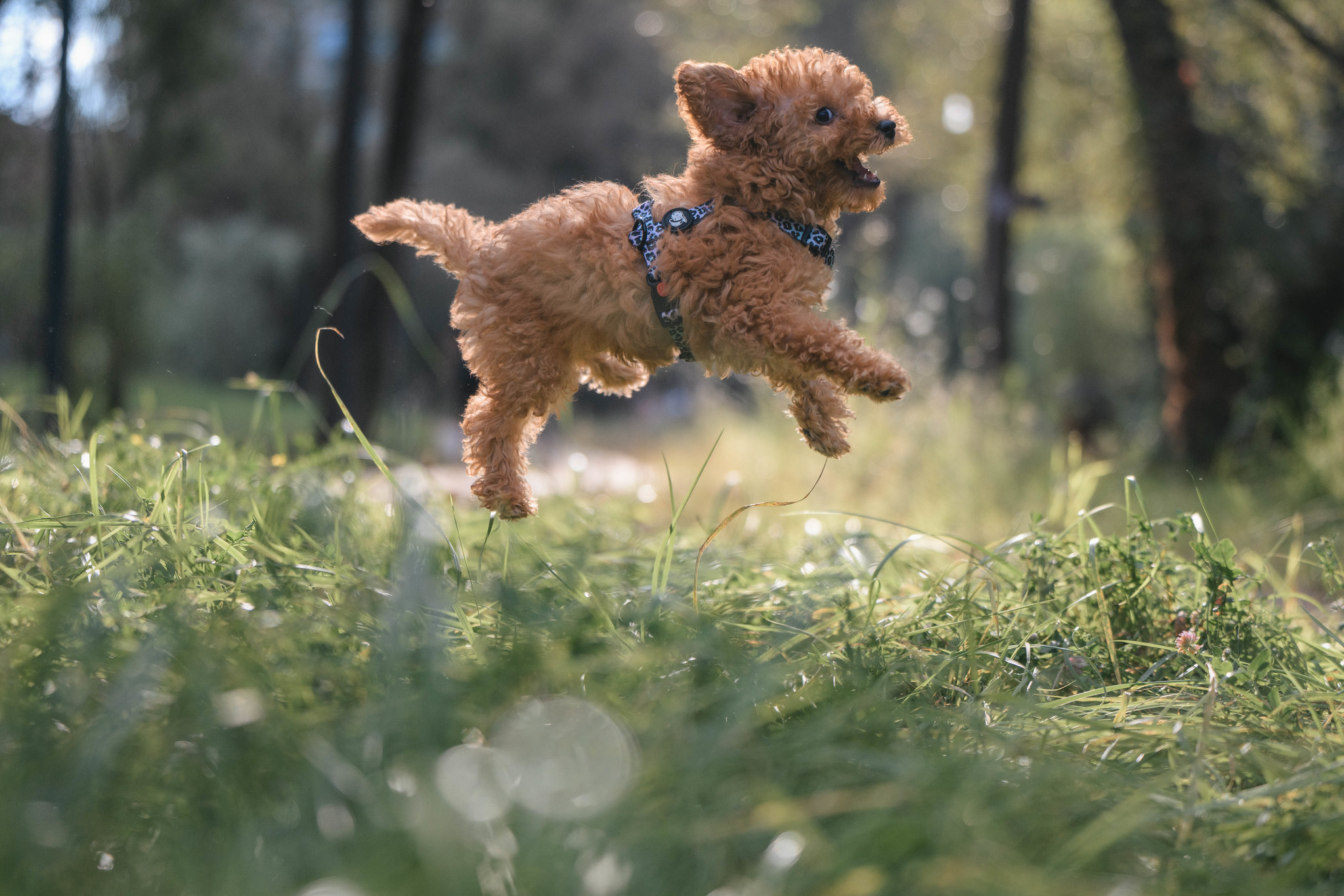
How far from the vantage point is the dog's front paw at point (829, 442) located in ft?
7.35

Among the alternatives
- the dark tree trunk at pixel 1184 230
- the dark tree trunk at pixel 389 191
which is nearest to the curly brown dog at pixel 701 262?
the dark tree trunk at pixel 389 191

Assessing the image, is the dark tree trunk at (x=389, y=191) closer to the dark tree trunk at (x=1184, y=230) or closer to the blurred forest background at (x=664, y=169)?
the blurred forest background at (x=664, y=169)

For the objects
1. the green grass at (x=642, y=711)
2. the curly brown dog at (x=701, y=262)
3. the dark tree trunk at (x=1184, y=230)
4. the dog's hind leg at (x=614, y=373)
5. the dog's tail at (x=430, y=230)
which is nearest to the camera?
the green grass at (x=642, y=711)

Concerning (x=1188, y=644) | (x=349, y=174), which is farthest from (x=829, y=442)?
(x=349, y=174)

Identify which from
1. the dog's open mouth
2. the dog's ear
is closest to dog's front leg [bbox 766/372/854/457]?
the dog's open mouth

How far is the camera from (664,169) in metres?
2.81

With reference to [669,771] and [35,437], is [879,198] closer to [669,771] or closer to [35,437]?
[669,771]

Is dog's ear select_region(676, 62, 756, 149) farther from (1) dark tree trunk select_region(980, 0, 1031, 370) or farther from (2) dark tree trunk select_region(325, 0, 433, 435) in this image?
(1) dark tree trunk select_region(980, 0, 1031, 370)

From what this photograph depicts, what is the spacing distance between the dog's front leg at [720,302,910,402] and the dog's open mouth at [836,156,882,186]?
377 millimetres

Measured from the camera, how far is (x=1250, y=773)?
1.85m

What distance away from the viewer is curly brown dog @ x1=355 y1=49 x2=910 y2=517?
2.10 m

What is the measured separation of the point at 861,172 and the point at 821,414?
0.59 metres

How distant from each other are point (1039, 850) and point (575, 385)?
153cm

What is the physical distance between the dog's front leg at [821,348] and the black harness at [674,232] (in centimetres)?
16
